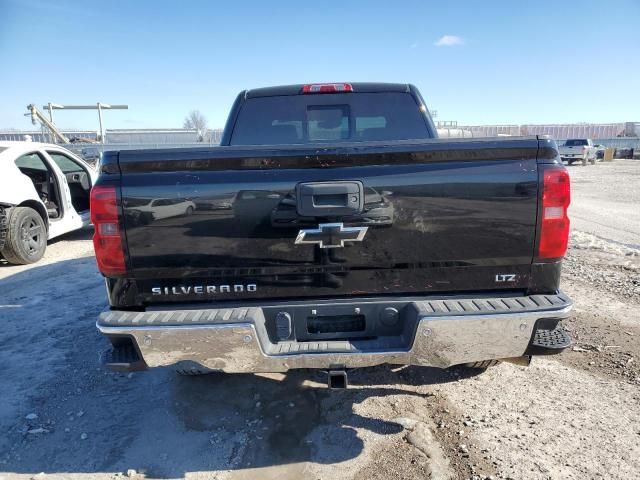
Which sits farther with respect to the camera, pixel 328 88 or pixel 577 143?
pixel 577 143

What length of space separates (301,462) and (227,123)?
3.04m

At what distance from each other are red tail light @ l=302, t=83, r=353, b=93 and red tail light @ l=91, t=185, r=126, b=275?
92.1 inches

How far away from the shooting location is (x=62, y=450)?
104 inches

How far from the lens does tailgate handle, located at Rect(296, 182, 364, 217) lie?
86.3 inches

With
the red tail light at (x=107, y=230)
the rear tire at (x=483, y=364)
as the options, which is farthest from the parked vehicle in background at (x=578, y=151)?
the red tail light at (x=107, y=230)

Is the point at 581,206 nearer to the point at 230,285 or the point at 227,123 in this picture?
the point at 227,123

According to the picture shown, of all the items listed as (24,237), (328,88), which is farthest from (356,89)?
(24,237)

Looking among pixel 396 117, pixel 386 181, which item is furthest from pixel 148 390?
pixel 396 117

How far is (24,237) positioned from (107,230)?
5424mm

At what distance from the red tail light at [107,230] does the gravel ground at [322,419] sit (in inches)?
47.9

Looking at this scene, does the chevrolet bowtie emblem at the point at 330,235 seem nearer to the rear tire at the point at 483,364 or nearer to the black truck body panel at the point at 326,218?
the black truck body panel at the point at 326,218

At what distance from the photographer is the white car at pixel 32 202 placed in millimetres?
6277

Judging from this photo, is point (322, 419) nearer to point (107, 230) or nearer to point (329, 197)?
point (329, 197)

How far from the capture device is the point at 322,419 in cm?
286
